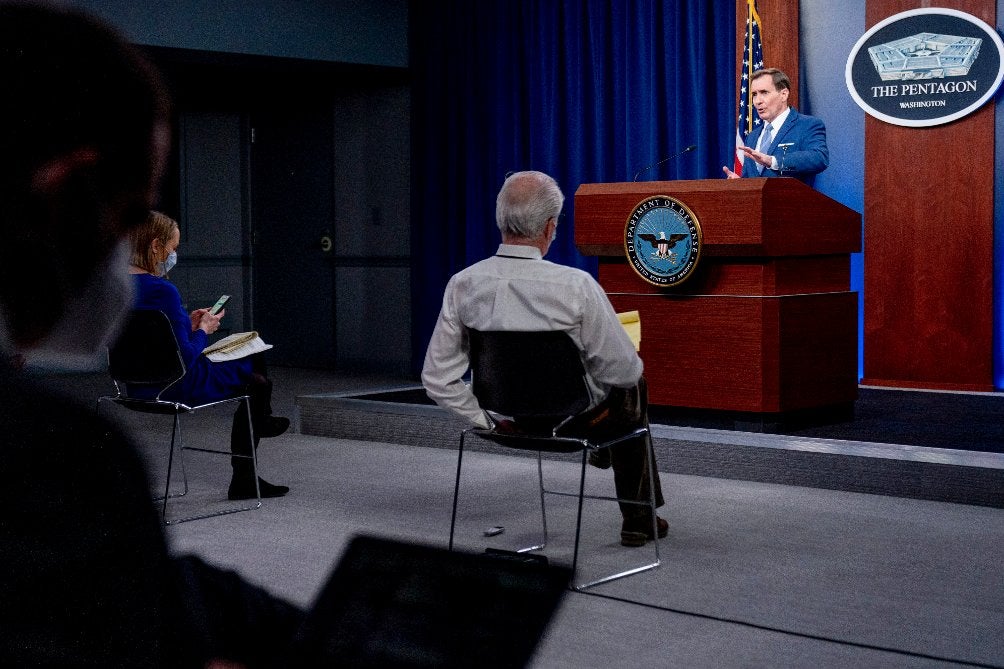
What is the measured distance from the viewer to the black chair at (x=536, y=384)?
3.33 meters

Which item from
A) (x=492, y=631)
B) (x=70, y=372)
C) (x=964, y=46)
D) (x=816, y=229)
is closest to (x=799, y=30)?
(x=964, y=46)

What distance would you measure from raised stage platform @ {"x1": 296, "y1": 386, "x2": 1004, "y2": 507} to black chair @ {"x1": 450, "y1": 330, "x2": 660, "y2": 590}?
1.43m

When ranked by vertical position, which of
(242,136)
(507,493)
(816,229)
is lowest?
(507,493)

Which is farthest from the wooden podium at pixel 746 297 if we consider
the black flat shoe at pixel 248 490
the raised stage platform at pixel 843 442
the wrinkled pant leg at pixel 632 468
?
the black flat shoe at pixel 248 490

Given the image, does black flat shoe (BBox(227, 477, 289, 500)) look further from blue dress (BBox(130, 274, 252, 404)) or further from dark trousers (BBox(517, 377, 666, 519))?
dark trousers (BBox(517, 377, 666, 519))

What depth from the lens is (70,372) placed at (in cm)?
909

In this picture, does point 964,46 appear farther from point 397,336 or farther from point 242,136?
point 242,136

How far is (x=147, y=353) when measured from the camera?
425 centimetres

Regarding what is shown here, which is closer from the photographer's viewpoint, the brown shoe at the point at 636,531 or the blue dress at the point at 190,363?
the brown shoe at the point at 636,531

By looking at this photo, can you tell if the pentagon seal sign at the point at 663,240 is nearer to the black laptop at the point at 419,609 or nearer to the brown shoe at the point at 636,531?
the brown shoe at the point at 636,531

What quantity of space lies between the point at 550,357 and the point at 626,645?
31.9 inches

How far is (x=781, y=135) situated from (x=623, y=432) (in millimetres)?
2765

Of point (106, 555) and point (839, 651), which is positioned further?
point (839, 651)

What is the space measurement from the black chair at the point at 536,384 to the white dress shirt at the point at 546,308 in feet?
0.17
